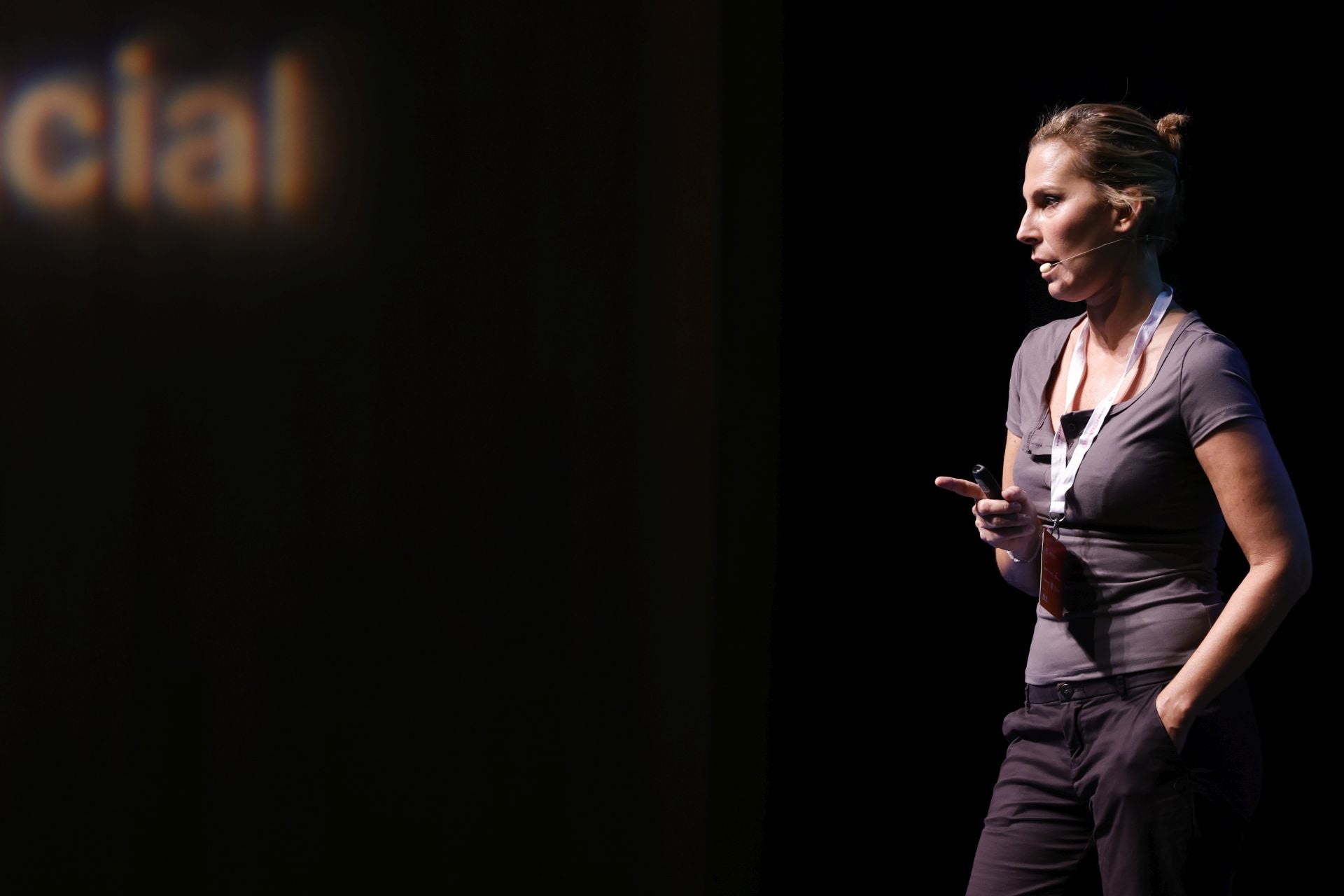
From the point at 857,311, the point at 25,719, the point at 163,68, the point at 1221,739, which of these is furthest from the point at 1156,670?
the point at 163,68

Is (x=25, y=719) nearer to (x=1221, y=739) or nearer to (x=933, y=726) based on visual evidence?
(x=933, y=726)

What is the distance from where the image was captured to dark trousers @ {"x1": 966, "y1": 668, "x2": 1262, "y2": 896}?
1.24 meters

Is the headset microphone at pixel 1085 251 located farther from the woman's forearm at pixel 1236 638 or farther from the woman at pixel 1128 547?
the woman's forearm at pixel 1236 638

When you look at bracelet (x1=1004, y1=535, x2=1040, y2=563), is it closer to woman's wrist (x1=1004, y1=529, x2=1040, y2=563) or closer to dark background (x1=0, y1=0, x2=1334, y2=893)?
woman's wrist (x1=1004, y1=529, x2=1040, y2=563)

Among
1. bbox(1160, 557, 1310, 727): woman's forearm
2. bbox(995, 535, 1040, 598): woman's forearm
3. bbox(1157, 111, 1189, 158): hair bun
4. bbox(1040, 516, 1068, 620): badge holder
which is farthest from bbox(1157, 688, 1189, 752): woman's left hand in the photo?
bbox(1157, 111, 1189, 158): hair bun

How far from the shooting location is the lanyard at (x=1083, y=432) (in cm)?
137

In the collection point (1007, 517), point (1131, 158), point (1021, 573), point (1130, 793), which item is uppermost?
point (1131, 158)

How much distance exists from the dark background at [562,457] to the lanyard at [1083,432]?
A: 0.39 meters

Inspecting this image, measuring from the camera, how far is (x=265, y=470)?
2225 mm

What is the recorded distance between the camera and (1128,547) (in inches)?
53.0

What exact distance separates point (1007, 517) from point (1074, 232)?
374mm

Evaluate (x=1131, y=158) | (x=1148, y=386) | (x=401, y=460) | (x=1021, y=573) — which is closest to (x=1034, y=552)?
(x=1021, y=573)

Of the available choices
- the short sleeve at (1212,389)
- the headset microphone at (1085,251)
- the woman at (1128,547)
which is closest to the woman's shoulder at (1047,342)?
the woman at (1128,547)

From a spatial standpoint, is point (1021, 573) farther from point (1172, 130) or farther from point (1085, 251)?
→ point (1172, 130)
